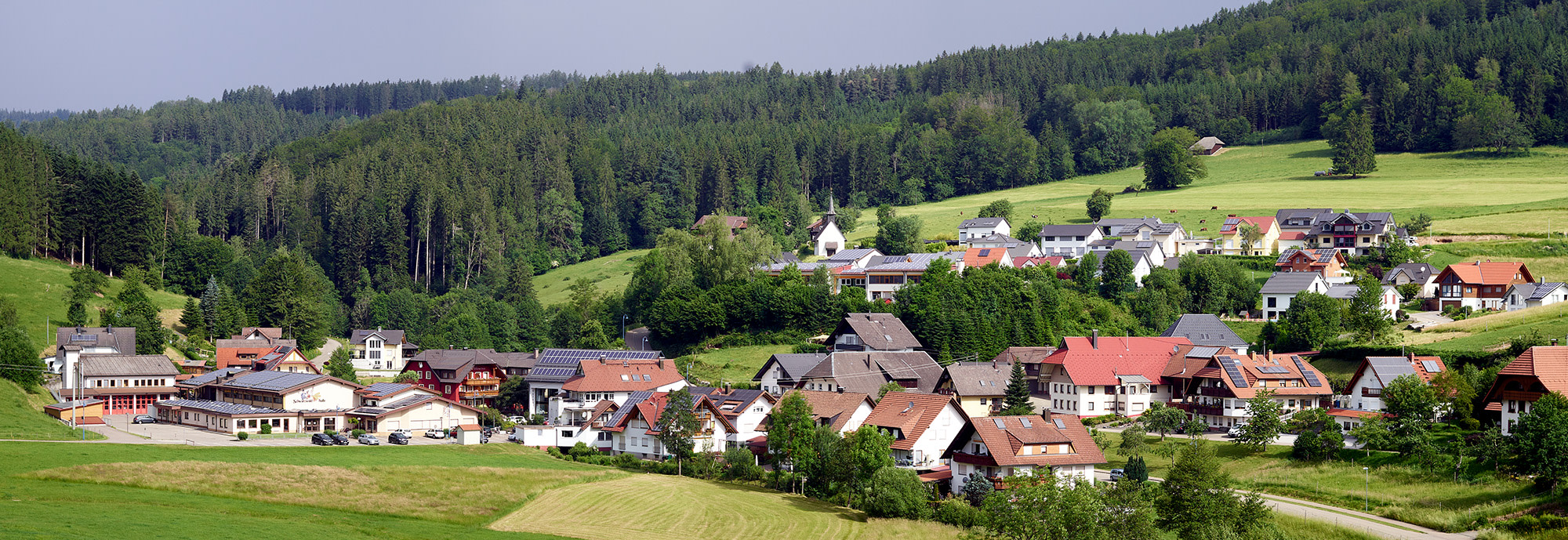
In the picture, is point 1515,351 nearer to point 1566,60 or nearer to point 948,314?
point 948,314

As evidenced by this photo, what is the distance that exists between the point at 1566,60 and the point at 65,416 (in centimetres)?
14401

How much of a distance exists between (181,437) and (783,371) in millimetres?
29339

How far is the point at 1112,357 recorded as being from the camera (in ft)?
221

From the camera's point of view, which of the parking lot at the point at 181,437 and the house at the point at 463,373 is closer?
the parking lot at the point at 181,437

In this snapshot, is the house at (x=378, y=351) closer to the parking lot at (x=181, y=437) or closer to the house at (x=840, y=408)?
the parking lot at (x=181, y=437)

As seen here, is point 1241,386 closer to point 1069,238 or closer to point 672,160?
point 1069,238

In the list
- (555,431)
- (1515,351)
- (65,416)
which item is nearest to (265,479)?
(555,431)

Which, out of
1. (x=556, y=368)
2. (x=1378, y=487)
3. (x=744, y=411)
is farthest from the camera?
(x=556, y=368)

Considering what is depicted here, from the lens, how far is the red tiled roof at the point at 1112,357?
217ft

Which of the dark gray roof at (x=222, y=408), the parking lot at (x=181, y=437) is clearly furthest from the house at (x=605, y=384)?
the dark gray roof at (x=222, y=408)

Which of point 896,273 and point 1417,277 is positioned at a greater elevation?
point 896,273

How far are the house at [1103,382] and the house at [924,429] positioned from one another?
12.9m

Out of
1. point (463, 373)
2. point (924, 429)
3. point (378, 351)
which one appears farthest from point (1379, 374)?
point (378, 351)

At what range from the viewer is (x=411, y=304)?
108000 mm
